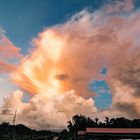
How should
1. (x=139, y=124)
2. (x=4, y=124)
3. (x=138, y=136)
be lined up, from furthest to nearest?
(x=4, y=124) < (x=139, y=124) < (x=138, y=136)

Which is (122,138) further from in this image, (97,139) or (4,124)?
(4,124)

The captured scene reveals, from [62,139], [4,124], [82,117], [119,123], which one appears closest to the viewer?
[62,139]

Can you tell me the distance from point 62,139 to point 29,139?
34.7 feet

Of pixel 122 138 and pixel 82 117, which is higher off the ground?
pixel 82 117

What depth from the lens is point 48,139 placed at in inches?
3748

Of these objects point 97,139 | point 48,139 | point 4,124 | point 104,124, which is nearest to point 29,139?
point 48,139

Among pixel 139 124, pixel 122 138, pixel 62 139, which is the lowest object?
pixel 122 138

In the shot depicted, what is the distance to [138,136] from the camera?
6600 cm

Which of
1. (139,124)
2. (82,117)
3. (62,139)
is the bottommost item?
(62,139)

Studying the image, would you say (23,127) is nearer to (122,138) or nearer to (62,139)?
(62,139)

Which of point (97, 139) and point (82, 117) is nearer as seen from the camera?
point (97, 139)

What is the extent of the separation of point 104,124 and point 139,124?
17772 millimetres

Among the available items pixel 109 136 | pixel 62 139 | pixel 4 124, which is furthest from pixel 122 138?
pixel 4 124

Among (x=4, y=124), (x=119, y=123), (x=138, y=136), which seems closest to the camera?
(x=138, y=136)
